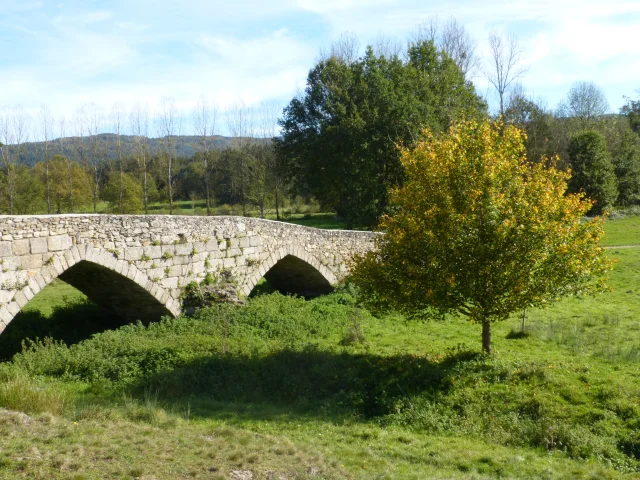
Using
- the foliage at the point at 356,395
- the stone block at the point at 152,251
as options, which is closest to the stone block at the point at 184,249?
the stone block at the point at 152,251

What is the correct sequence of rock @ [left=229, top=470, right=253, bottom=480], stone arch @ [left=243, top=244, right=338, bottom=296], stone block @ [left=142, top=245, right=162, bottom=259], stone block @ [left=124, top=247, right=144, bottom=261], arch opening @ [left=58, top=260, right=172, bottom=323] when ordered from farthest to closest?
stone arch @ [left=243, top=244, right=338, bottom=296] → stone block @ [left=142, top=245, right=162, bottom=259] → arch opening @ [left=58, top=260, right=172, bottom=323] → stone block @ [left=124, top=247, right=144, bottom=261] → rock @ [left=229, top=470, right=253, bottom=480]

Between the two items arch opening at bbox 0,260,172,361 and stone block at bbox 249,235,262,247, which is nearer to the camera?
arch opening at bbox 0,260,172,361

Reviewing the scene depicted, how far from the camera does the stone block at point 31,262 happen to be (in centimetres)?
1262

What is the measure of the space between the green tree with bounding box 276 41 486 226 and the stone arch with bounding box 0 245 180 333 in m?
17.7

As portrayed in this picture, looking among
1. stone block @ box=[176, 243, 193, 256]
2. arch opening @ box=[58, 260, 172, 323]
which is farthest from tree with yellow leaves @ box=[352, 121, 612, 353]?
arch opening @ box=[58, 260, 172, 323]

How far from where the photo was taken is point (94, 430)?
7.90 metres

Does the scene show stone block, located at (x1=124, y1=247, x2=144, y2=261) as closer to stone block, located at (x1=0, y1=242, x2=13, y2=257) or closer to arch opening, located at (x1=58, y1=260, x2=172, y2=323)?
arch opening, located at (x1=58, y1=260, x2=172, y2=323)

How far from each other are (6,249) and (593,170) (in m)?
39.7

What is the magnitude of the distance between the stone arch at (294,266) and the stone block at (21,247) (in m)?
7.55

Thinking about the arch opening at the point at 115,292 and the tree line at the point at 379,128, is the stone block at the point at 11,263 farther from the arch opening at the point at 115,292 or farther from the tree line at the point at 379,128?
the tree line at the point at 379,128

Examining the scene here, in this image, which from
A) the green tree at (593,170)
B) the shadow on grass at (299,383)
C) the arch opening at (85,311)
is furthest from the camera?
the green tree at (593,170)

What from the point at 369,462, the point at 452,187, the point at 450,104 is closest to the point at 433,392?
the point at 369,462

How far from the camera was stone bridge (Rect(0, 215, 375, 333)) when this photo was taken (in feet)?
41.5

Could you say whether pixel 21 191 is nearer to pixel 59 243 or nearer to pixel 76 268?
pixel 76 268
